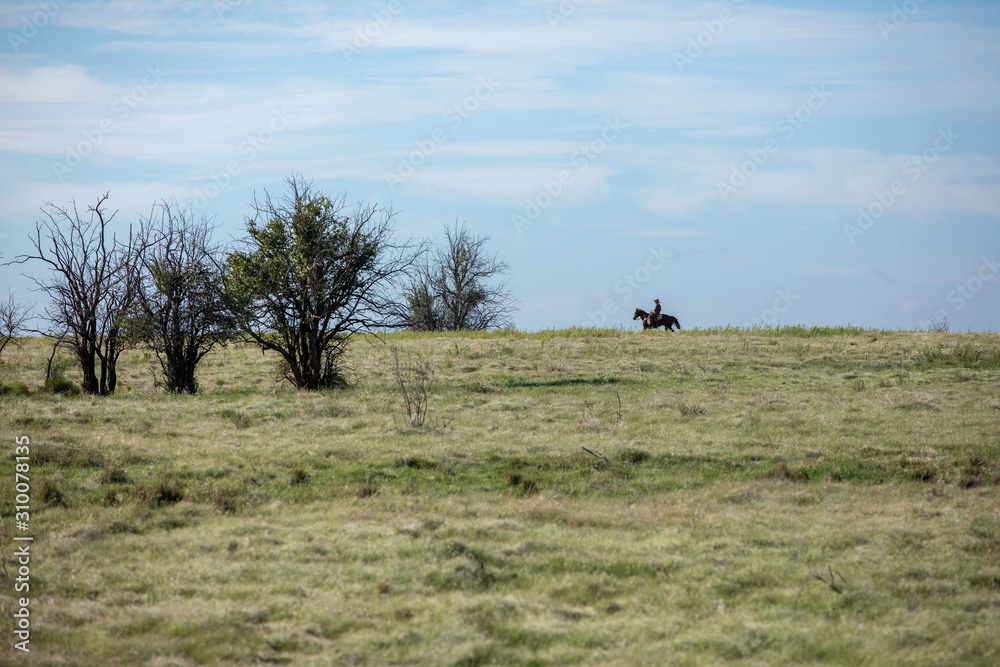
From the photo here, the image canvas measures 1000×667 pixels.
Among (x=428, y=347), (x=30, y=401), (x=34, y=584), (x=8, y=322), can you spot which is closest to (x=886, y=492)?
(x=34, y=584)

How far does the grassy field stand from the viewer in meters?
6.69

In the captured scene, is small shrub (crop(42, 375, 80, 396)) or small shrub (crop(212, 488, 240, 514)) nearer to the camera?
small shrub (crop(212, 488, 240, 514))

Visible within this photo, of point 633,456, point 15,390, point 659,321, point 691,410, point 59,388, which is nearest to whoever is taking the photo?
point 633,456

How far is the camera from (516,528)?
970cm

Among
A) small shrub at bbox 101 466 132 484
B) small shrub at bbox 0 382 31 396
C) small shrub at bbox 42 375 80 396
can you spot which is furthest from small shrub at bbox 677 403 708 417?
small shrub at bbox 0 382 31 396

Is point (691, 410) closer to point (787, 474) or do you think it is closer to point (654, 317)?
point (787, 474)

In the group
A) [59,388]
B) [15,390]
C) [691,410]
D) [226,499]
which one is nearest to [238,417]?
[226,499]

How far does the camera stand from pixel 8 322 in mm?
31828

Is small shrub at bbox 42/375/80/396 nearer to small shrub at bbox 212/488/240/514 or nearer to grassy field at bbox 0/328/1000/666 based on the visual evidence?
grassy field at bbox 0/328/1000/666

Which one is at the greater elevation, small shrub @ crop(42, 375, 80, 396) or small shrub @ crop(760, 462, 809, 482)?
small shrub @ crop(42, 375, 80, 396)

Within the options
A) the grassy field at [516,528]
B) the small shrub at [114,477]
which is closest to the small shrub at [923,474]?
the grassy field at [516,528]

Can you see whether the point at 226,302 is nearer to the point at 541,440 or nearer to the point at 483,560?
the point at 541,440

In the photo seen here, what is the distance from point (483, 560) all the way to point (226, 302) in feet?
54.5

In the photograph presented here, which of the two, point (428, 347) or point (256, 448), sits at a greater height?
A: point (428, 347)
